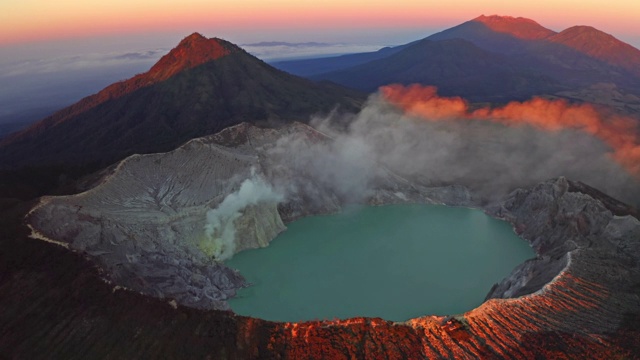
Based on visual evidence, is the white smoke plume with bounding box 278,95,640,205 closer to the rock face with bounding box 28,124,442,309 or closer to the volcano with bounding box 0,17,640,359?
the volcano with bounding box 0,17,640,359

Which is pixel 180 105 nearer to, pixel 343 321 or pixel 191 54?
pixel 191 54

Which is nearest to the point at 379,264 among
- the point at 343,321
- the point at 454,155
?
the point at 343,321

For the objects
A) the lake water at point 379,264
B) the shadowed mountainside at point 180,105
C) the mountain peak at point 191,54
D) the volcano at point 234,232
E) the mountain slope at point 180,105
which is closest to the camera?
the volcano at point 234,232

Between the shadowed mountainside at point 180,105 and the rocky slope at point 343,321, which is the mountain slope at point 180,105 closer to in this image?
the shadowed mountainside at point 180,105

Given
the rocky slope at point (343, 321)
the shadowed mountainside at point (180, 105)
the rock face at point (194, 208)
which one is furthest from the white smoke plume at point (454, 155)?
the rocky slope at point (343, 321)

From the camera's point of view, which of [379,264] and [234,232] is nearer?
[379,264]

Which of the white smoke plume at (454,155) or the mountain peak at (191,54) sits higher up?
the mountain peak at (191,54)
